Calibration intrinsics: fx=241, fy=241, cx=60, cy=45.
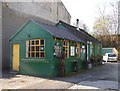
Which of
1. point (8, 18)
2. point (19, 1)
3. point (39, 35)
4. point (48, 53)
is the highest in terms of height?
point (19, 1)

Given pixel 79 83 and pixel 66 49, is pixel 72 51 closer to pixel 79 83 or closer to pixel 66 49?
pixel 66 49

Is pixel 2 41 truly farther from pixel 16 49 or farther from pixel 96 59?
pixel 96 59

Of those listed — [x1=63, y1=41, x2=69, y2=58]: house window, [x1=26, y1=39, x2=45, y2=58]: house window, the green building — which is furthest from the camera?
[x1=63, y1=41, x2=69, y2=58]: house window

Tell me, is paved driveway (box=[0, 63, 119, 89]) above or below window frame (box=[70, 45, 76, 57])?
below

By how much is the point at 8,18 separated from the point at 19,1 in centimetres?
282

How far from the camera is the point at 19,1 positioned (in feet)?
80.9

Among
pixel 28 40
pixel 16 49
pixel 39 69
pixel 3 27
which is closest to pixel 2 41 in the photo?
pixel 3 27

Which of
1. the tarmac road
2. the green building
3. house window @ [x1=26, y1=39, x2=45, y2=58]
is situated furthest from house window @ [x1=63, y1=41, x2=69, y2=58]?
the tarmac road

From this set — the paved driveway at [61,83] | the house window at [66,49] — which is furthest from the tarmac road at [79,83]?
the house window at [66,49]

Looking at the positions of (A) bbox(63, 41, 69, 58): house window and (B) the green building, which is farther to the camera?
(A) bbox(63, 41, 69, 58): house window

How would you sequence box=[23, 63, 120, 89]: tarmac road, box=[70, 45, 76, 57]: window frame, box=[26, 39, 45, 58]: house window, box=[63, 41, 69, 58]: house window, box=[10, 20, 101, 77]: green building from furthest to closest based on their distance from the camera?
box=[70, 45, 76, 57]: window frame
box=[63, 41, 69, 58]: house window
box=[26, 39, 45, 58]: house window
box=[10, 20, 101, 77]: green building
box=[23, 63, 120, 89]: tarmac road

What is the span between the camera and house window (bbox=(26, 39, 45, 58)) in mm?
17359

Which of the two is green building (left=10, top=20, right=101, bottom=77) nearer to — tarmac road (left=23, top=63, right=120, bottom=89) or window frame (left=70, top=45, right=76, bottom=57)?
window frame (left=70, top=45, right=76, bottom=57)

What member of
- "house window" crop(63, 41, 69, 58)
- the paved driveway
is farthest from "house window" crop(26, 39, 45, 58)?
the paved driveway
